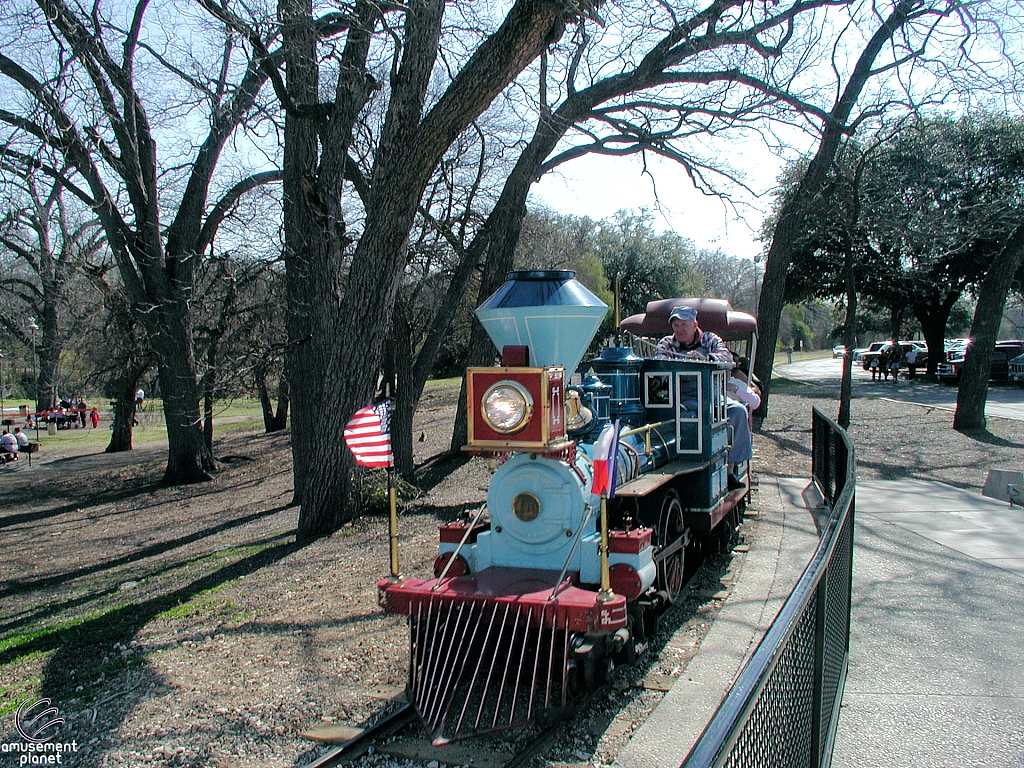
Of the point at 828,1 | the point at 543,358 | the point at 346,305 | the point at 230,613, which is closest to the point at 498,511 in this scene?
the point at 543,358

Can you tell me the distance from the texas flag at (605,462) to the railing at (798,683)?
1170mm

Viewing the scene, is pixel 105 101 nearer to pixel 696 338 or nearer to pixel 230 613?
pixel 230 613

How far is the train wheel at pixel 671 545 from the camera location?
6051 millimetres

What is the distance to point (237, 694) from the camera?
5129mm

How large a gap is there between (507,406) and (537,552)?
1167 mm

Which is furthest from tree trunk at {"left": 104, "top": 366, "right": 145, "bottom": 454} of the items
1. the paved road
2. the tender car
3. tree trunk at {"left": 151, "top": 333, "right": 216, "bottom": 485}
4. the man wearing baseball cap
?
the tender car

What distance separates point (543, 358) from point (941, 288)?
32.3 metres

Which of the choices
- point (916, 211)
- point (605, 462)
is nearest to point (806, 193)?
point (916, 211)

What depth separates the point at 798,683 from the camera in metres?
3.01

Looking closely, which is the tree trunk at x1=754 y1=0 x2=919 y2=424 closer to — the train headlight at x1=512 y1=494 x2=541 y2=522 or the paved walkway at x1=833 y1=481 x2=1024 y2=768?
the paved walkway at x1=833 y1=481 x2=1024 y2=768

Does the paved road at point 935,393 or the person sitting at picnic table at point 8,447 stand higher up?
the paved road at point 935,393

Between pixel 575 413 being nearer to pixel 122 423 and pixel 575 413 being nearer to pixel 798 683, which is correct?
pixel 798 683

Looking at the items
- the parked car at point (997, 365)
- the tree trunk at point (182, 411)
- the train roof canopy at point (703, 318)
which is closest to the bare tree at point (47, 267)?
the tree trunk at point (182, 411)

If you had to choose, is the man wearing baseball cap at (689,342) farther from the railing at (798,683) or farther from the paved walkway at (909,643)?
the railing at (798,683)
